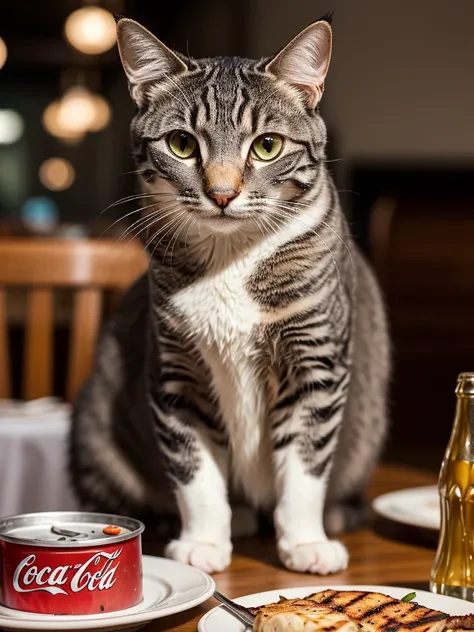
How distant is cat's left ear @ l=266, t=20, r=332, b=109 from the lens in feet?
3.33

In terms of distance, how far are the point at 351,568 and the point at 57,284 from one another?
1.30m

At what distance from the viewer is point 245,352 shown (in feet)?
3.52

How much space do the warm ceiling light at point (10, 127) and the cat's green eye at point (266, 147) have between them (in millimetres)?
10453

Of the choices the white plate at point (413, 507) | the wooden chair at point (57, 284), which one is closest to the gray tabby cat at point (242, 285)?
the white plate at point (413, 507)

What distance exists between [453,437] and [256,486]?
0.38 meters

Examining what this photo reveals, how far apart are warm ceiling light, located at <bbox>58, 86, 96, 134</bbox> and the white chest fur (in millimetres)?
6749

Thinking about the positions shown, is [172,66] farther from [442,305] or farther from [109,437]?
[442,305]

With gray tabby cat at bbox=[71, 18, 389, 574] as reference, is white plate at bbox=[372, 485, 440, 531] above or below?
below

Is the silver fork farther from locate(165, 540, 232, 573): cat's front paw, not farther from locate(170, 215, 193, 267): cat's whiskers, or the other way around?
locate(170, 215, 193, 267): cat's whiskers

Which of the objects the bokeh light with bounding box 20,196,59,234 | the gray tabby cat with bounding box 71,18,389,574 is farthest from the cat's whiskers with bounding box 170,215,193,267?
the bokeh light with bounding box 20,196,59,234

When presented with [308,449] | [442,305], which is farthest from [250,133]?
[442,305]

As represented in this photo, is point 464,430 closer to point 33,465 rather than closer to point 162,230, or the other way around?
point 162,230

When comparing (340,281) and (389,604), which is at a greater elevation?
(340,281)

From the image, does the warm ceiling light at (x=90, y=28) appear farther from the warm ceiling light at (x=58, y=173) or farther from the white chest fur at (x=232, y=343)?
the warm ceiling light at (x=58, y=173)
